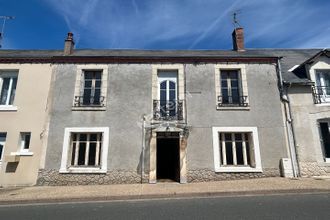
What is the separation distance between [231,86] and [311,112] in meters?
3.43

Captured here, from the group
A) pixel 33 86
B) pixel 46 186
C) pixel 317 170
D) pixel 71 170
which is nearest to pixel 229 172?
pixel 317 170

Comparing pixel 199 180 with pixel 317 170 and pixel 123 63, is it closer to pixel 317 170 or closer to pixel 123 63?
pixel 317 170

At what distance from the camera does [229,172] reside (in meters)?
8.77

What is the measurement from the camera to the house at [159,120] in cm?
879

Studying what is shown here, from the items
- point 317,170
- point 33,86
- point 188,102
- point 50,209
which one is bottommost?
point 50,209

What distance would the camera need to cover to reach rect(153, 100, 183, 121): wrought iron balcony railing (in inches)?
368

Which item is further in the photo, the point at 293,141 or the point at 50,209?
the point at 293,141

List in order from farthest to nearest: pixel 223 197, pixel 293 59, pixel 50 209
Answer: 1. pixel 293 59
2. pixel 223 197
3. pixel 50 209

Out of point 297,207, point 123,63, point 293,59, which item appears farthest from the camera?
point 293,59

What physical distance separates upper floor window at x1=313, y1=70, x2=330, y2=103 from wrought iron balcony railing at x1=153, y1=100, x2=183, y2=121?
228 inches

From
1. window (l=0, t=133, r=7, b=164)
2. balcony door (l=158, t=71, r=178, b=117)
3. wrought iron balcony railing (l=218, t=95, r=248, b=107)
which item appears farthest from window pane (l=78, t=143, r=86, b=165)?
wrought iron balcony railing (l=218, t=95, r=248, b=107)

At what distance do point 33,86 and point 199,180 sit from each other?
7963mm

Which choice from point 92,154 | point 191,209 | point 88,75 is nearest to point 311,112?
point 191,209

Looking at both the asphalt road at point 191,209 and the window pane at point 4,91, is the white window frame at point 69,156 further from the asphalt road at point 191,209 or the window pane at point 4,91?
the window pane at point 4,91
